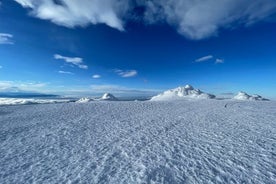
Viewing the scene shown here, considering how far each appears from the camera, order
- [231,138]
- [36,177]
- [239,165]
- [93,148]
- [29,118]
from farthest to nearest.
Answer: [29,118], [231,138], [93,148], [239,165], [36,177]

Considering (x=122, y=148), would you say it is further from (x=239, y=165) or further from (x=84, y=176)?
(x=239, y=165)

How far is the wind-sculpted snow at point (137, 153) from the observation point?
4277 mm

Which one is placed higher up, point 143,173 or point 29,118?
point 29,118

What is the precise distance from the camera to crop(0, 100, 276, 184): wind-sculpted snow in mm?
4277

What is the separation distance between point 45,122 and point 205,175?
772 centimetres

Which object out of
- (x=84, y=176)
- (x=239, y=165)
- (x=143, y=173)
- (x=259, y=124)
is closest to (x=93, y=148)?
(x=84, y=176)

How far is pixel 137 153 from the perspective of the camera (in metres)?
5.58

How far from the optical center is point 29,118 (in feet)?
33.9

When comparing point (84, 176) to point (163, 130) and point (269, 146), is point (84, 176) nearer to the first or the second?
point (163, 130)

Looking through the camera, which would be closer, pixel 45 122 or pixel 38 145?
pixel 38 145

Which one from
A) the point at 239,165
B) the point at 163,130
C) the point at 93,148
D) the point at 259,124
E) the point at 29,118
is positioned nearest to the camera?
the point at 239,165

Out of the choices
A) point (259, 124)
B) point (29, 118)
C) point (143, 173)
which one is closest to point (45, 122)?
point (29, 118)

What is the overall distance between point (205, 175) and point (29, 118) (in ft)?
30.4

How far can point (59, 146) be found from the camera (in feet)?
20.2
